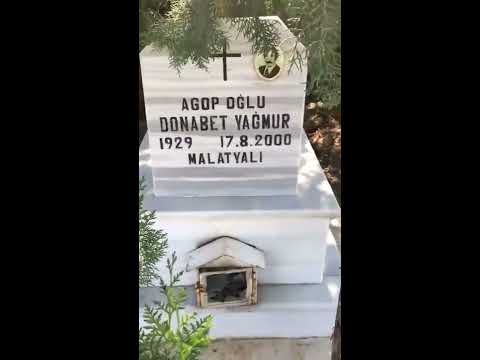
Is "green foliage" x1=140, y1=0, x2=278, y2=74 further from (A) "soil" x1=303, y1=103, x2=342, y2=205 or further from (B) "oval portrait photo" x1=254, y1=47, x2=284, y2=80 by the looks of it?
(A) "soil" x1=303, y1=103, x2=342, y2=205

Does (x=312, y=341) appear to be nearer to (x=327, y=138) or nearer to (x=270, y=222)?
(x=270, y=222)

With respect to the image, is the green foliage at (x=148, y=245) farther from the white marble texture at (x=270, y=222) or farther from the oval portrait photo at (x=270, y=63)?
the oval portrait photo at (x=270, y=63)

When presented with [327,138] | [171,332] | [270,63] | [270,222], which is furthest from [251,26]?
[171,332]

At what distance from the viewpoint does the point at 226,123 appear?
0.80 metres

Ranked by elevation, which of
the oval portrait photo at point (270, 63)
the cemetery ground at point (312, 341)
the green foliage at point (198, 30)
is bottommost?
the cemetery ground at point (312, 341)

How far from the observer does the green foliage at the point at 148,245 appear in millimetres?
814

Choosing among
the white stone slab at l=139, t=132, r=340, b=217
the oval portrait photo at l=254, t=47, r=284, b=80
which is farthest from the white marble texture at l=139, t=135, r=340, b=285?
the oval portrait photo at l=254, t=47, r=284, b=80

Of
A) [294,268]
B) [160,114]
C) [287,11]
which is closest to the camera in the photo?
[287,11]

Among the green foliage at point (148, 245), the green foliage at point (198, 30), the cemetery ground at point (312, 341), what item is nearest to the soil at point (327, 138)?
the cemetery ground at point (312, 341)

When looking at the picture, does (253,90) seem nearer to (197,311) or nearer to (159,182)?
(159,182)

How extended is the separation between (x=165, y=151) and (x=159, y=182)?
0.06 metres

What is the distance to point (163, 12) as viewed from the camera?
0.72 meters

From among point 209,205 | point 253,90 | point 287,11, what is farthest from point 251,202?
point 287,11

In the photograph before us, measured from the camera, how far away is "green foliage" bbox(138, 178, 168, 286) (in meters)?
0.81
